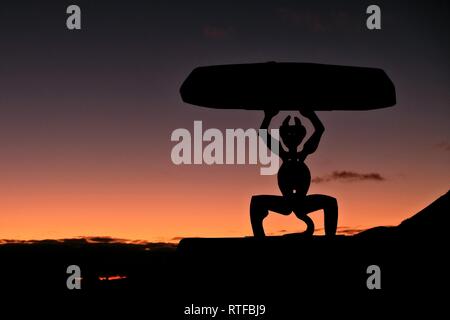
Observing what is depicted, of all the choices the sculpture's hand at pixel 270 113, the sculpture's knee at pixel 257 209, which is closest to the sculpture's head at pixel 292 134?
the sculpture's hand at pixel 270 113

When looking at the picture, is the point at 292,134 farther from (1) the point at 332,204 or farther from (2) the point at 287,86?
(1) the point at 332,204

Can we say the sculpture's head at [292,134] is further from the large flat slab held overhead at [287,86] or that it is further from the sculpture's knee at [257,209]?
the sculpture's knee at [257,209]

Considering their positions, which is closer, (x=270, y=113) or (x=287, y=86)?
(x=287, y=86)

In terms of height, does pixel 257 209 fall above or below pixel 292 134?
below

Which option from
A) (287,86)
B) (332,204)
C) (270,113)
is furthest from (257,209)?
(287,86)

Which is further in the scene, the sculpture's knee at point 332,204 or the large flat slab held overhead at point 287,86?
the sculpture's knee at point 332,204

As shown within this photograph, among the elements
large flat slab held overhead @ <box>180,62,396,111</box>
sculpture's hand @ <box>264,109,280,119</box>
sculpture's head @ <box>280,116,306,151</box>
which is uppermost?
large flat slab held overhead @ <box>180,62,396,111</box>

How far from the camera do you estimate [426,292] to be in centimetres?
1012

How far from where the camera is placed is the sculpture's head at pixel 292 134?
1105 centimetres

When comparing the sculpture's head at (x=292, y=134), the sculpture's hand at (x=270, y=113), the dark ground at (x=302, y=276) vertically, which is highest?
the sculpture's hand at (x=270, y=113)

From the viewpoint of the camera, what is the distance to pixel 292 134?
36.3 feet

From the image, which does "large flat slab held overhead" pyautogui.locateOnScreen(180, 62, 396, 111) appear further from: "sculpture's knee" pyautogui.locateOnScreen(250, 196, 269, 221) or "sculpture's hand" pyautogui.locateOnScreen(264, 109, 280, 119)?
"sculpture's knee" pyautogui.locateOnScreen(250, 196, 269, 221)

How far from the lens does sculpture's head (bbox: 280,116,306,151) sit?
1105 cm

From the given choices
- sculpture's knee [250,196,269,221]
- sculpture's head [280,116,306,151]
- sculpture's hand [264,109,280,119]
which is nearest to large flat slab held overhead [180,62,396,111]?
sculpture's hand [264,109,280,119]
